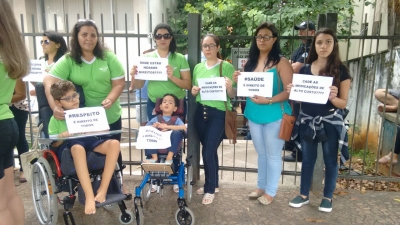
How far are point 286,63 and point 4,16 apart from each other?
99.6 inches

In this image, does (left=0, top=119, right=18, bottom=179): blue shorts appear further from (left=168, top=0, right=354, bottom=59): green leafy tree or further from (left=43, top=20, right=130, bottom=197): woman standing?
(left=168, top=0, right=354, bottom=59): green leafy tree

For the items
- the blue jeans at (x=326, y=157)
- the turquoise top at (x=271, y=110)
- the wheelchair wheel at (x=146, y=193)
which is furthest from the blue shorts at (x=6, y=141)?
the blue jeans at (x=326, y=157)

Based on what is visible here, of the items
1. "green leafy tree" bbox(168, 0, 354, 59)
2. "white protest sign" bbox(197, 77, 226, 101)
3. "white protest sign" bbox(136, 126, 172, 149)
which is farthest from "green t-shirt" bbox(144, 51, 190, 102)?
"green leafy tree" bbox(168, 0, 354, 59)

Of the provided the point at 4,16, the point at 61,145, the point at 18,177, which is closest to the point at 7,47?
the point at 4,16

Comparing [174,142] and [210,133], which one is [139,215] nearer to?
[174,142]

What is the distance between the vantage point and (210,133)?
3689mm

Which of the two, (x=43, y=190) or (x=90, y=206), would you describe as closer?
(x=90, y=206)

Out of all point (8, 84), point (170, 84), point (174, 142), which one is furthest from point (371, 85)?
point (8, 84)

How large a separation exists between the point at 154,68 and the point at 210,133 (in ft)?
3.06

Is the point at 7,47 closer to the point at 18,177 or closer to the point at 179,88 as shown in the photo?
the point at 179,88

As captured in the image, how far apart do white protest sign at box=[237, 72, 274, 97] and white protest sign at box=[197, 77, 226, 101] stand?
19 cm

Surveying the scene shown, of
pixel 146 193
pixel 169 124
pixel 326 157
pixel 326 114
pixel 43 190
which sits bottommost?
pixel 146 193

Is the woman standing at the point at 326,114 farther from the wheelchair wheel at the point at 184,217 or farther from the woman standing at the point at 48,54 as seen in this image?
the woman standing at the point at 48,54

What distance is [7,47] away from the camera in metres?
2.27
